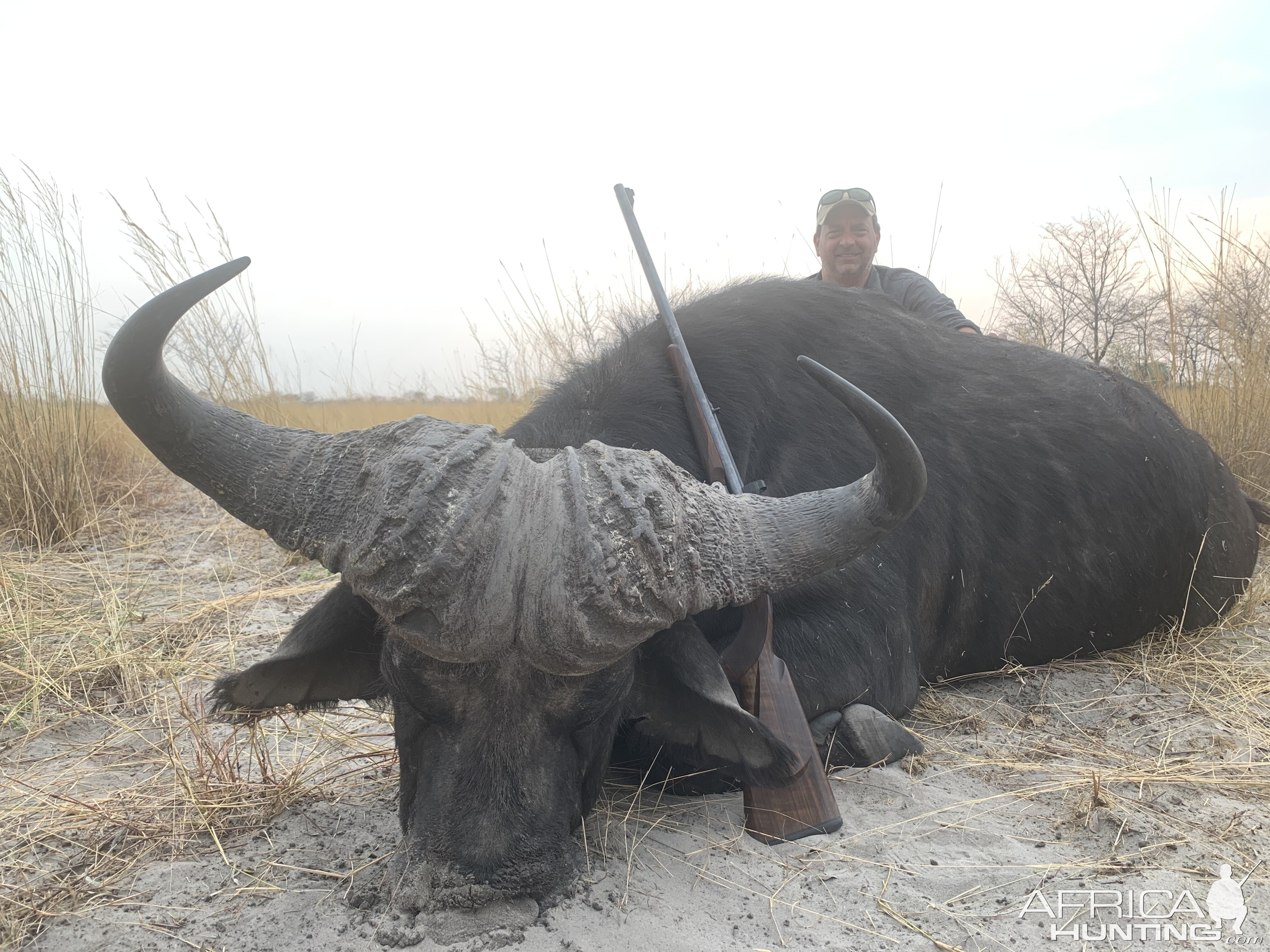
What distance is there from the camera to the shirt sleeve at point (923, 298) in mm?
5742

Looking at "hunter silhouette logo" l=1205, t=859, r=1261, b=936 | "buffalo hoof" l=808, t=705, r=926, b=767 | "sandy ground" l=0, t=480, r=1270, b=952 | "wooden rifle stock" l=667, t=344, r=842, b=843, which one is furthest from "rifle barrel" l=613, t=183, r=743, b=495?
"hunter silhouette logo" l=1205, t=859, r=1261, b=936

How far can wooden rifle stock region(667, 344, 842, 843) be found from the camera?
7.76 feet

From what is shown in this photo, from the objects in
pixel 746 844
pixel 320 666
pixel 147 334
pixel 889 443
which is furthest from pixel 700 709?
pixel 147 334

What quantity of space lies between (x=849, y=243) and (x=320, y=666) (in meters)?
5.05

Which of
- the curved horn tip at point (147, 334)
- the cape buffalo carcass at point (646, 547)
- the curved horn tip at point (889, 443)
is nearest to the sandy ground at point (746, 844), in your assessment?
the cape buffalo carcass at point (646, 547)

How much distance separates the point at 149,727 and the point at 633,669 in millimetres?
2235

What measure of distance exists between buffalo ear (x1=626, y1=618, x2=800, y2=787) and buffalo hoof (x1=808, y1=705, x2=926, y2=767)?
0.51 meters

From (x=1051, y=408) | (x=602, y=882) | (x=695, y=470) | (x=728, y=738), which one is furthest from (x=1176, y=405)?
(x=602, y=882)

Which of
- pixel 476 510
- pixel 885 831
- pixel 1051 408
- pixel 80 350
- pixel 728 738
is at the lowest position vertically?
pixel 885 831

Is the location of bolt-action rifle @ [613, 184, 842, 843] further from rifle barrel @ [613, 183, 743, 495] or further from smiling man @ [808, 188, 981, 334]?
smiling man @ [808, 188, 981, 334]

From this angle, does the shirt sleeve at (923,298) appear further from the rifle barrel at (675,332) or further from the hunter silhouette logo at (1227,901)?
the hunter silhouette logo at (1227,901)

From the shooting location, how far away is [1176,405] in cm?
656

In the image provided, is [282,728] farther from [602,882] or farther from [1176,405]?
[1176,405]
